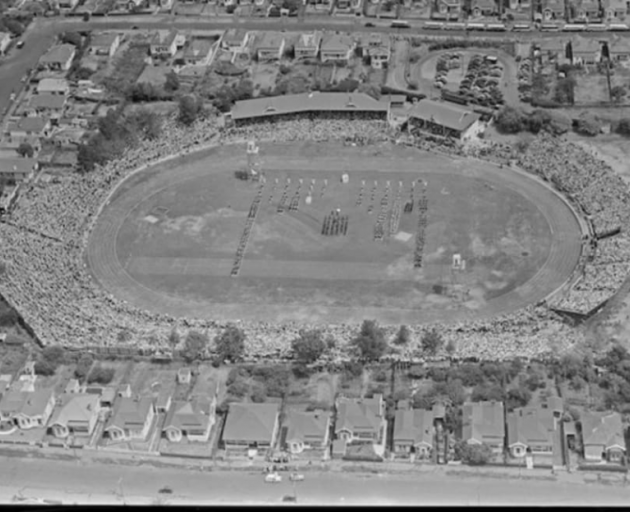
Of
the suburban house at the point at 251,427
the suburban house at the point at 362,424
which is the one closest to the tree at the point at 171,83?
the suburban house at the point at 251,427

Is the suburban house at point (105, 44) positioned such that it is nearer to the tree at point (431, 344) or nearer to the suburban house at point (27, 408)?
the suburban house at point (27, 408)

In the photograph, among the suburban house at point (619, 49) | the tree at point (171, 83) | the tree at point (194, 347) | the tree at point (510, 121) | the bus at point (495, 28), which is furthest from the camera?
the bus at point (495, 28)

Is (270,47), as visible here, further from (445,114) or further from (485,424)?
(485,424)

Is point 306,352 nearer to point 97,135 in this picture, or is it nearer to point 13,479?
point 13,479

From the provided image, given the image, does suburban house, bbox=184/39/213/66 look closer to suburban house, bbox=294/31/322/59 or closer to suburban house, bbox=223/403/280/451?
suburban house, bbox=294/31/322/59

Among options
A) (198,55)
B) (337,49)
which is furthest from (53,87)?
(337,49)

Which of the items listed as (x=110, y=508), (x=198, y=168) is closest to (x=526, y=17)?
(x=198, y=168)

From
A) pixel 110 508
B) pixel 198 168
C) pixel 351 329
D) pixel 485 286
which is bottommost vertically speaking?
pixel 110 508
